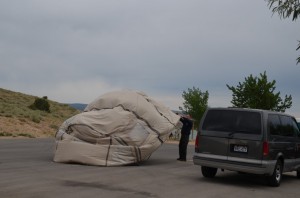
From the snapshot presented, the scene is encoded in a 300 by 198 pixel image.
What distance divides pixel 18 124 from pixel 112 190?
98.5 feet

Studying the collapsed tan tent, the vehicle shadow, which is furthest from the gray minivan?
the collapsed tan tent

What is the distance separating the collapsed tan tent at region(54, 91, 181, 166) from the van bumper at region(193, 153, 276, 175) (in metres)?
3.56

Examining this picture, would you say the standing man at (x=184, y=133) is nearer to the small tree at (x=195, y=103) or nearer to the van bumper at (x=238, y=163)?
the van bumper at (x=238, y=163)

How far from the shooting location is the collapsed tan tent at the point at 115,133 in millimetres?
15242

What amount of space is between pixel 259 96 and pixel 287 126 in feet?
96.2

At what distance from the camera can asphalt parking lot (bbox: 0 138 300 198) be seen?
1001 centimetres

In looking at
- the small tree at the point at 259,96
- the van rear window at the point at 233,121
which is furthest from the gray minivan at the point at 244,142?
the small tree at the point at 259,96

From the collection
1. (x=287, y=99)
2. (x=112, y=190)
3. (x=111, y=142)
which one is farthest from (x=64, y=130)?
(x=287, y=99)

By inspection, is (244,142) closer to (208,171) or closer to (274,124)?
(274,124)

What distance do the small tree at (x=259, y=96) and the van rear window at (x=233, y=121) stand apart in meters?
29.9

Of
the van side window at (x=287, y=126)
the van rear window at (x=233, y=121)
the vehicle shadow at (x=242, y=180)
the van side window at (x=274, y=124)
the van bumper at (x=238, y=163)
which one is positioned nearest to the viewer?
the van bumper at (x=238, y=163)

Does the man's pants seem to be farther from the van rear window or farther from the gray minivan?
the van rear window

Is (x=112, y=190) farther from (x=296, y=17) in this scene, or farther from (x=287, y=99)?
(x=287, y=99)

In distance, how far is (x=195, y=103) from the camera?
2180 inches
